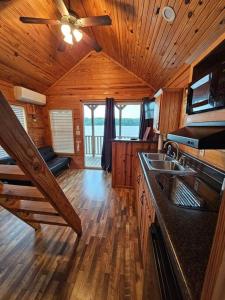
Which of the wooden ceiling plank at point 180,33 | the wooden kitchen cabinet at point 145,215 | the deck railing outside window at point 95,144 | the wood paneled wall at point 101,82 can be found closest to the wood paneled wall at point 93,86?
the wood paneled wall at point 101,82

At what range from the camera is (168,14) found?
57.8 inches

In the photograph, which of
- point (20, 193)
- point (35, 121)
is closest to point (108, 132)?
point (35, 121)

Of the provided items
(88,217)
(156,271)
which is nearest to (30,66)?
(88,217)

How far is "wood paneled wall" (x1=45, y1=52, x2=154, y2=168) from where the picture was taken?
417 centimetres

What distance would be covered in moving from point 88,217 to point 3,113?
220 centimetres

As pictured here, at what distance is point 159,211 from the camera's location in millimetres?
934

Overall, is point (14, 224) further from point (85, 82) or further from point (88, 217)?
point (85, 82)

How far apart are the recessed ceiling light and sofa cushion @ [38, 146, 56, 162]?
4021 mm

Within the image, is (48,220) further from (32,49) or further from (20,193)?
(32,49)

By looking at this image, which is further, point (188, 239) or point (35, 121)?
point (35, 121)

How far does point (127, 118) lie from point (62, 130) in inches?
84.5

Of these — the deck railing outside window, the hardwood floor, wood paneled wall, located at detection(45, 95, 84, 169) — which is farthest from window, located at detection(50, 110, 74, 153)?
the hardwood floor

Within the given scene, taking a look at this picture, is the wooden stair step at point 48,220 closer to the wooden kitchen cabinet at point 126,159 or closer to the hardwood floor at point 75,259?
the hardwood floor at point 75,259

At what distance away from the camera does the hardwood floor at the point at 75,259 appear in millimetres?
1390
